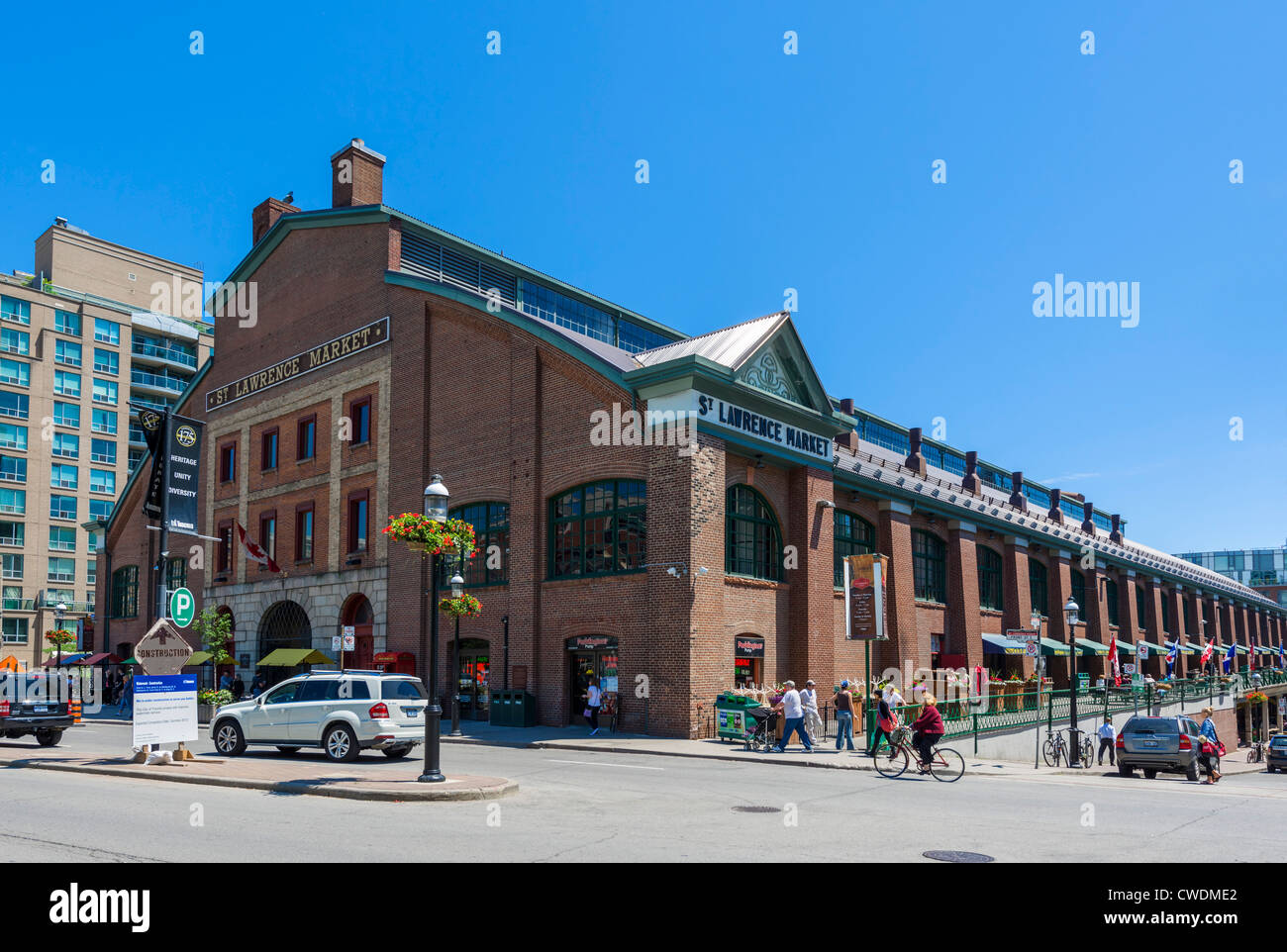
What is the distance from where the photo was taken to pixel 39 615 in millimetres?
73812

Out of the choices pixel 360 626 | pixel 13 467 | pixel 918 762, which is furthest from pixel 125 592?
pixel 918 762

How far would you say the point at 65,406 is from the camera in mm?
78125

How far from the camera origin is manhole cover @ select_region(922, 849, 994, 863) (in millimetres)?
9680

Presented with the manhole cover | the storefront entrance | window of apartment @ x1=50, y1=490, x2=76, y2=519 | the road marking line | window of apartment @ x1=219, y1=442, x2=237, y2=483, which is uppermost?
window of apartment @ x1=50, y1=490, x2=76, y2=519

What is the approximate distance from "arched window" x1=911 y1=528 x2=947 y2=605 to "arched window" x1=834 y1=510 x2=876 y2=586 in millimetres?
3208

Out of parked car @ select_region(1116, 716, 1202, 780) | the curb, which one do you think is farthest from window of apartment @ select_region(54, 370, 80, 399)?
parked car @ select_region(1116, 716, 1202, 780)

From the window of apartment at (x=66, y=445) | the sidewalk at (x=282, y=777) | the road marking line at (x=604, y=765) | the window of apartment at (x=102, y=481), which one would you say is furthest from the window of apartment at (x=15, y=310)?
the road marking line at (x=604, y=765)

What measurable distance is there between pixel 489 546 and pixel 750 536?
8.44m

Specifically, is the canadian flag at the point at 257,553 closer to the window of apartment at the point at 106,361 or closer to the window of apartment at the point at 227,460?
the window of apartment at the point at 227,460

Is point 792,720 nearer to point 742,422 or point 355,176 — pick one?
point 742,422

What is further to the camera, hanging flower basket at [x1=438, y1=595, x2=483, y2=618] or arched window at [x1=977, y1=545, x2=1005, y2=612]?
arched window at [x1=977, y1=545, x2=1005, y2=612]

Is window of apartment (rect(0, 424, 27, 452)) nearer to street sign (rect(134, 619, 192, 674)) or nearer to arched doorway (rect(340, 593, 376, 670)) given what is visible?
Result: arched doorway (rect(340, 593, 376, 670))

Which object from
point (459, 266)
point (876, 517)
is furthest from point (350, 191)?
point (876, 517)
